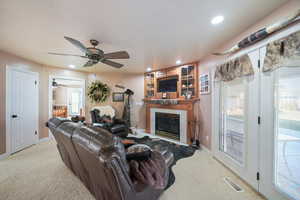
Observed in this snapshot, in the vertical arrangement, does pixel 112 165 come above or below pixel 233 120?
below

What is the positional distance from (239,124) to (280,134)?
650 mm

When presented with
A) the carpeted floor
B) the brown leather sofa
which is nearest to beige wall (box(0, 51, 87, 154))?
the carpeted floor

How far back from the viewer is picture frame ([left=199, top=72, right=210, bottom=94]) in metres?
3.07

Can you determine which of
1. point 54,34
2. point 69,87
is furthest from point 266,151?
point 69,87

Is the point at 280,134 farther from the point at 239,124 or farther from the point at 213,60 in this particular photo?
the point at 213,60

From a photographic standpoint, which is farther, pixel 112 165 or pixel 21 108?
pixel 21 108

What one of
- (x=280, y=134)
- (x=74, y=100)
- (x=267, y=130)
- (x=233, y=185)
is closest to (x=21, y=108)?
(x=233, y=185)

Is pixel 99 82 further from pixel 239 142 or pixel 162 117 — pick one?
pixel 239 142

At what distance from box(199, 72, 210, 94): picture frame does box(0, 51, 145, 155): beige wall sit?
2589mm

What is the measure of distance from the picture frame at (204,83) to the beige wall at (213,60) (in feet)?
0.37

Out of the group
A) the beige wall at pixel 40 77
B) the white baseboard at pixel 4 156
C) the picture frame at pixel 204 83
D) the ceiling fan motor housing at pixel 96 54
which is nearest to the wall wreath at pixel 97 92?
the beige wall at pixel 40 77

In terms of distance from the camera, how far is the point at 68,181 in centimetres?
204

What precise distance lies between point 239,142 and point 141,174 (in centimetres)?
206

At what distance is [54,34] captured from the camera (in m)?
2.13
